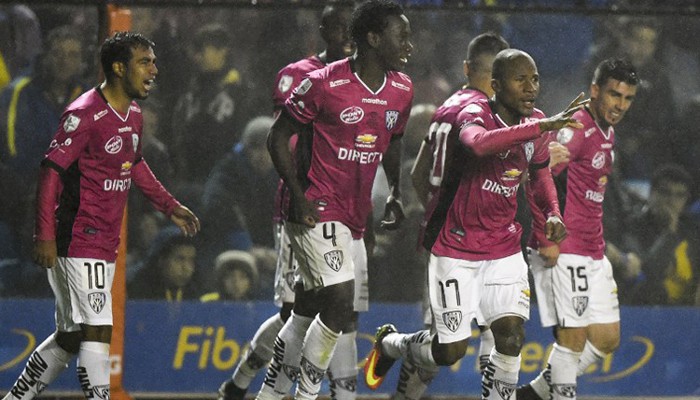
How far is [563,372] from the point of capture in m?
7.20

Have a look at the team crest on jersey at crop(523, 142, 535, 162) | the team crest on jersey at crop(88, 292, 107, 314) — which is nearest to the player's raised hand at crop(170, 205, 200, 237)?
the team crest on jersey at crop(88, 292, 107, 314)

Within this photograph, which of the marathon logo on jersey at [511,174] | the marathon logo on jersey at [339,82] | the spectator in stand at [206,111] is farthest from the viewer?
the spectator in stand at [206,111]

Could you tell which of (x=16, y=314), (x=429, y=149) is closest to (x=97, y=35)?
(x=16, y=314)

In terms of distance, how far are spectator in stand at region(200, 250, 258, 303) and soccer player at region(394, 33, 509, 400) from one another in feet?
4.84

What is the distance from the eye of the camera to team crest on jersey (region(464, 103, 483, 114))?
6.40m

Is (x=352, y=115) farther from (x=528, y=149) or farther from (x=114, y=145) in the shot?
(x=114, y=145)

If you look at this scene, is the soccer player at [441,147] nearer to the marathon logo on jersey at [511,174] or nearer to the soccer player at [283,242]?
the marathon logo on jersey at [511,174]

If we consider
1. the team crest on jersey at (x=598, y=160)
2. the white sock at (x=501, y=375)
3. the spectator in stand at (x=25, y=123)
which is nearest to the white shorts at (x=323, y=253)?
the white sock at (x=501, y=375)

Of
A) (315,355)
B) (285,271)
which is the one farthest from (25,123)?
(315,355)

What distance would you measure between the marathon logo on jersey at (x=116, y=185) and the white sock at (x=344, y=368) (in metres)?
1.37

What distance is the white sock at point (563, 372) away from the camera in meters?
7.18

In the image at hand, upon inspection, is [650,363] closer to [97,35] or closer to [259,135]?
[259,135]

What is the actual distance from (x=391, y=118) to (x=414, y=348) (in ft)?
3.98

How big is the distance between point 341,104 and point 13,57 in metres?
2.56
